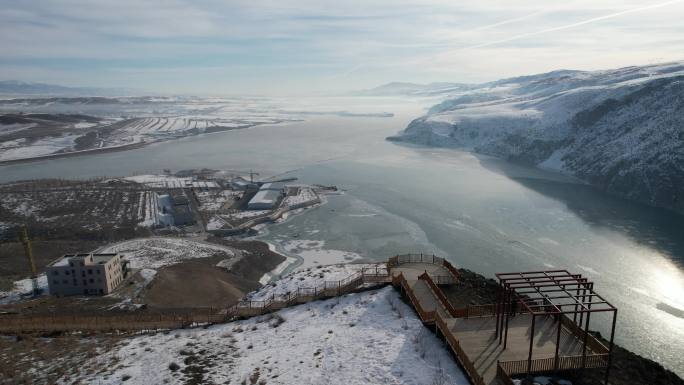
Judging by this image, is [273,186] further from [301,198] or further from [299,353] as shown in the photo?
[299,353]

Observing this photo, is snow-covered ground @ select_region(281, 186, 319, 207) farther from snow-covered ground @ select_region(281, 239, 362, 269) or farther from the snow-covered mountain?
the snow-covered mountain

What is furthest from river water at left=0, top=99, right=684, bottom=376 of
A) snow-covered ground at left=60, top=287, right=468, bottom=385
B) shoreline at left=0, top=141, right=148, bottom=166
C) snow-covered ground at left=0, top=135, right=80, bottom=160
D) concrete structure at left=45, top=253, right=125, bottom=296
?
concrete structure at left=45, top=253, right=125, bottom=296

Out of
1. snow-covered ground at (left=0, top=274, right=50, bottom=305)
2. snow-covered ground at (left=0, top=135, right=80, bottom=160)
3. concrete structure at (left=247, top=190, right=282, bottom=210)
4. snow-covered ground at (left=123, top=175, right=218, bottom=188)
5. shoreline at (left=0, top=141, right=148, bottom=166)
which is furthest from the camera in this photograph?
snow-covered ground at (left=0, top=135, right=80, bottom=160)

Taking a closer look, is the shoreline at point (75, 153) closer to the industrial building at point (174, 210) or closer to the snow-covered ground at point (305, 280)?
the industrial building at point (174, 210)

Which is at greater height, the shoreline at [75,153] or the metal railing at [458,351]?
the metal railing at [458,351]

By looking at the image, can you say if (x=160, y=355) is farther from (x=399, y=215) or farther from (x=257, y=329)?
(x=399, y=215)

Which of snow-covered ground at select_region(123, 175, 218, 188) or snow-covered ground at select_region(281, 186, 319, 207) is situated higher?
snow-covered ground at select_region(123, 175, 218, 188)

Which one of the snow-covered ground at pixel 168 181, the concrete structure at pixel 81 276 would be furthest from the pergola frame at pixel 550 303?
the snow-covered ground at pixel 168 181
